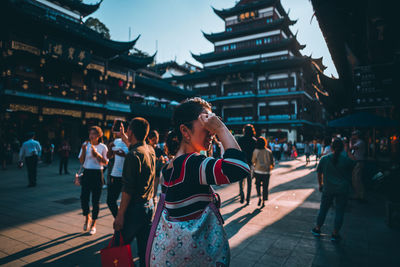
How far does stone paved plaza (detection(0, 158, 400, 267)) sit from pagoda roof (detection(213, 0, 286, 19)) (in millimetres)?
34043

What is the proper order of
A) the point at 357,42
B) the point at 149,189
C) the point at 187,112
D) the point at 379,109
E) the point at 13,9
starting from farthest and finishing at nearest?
the point at 13,9 → the point at 379,109 → the point at 357,42 → the point at 149,189 → the point at 187,112

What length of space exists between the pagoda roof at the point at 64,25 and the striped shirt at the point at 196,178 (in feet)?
57.3

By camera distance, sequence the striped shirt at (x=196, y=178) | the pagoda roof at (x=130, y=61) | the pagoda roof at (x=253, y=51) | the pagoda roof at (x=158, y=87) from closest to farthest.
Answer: the striped shirt at (x=196, y=178) < the pagoda roof at (x=130, y=61) < the pagoda roof at (x=158, y=87) < the pagoda roof at (x=253, y=51)

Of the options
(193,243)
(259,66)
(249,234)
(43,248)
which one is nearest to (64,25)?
(43,248)

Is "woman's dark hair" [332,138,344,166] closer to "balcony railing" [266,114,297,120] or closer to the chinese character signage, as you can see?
the chinese character signage

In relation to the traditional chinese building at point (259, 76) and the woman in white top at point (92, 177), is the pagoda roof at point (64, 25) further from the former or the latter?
the traditional chinese building at point (259, 76)

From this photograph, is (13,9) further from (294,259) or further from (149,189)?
(294,259)

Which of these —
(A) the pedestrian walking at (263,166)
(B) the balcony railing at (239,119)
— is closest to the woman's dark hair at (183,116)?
(A) the pedestrian walking at (263,166)

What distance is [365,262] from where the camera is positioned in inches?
119

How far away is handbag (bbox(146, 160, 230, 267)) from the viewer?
3.97 feet

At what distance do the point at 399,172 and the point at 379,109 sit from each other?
686 cm

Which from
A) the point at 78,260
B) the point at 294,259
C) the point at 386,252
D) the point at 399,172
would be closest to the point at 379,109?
the point at 399,172

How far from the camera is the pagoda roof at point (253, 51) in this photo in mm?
30945

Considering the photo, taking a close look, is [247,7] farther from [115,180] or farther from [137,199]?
[137,199]
